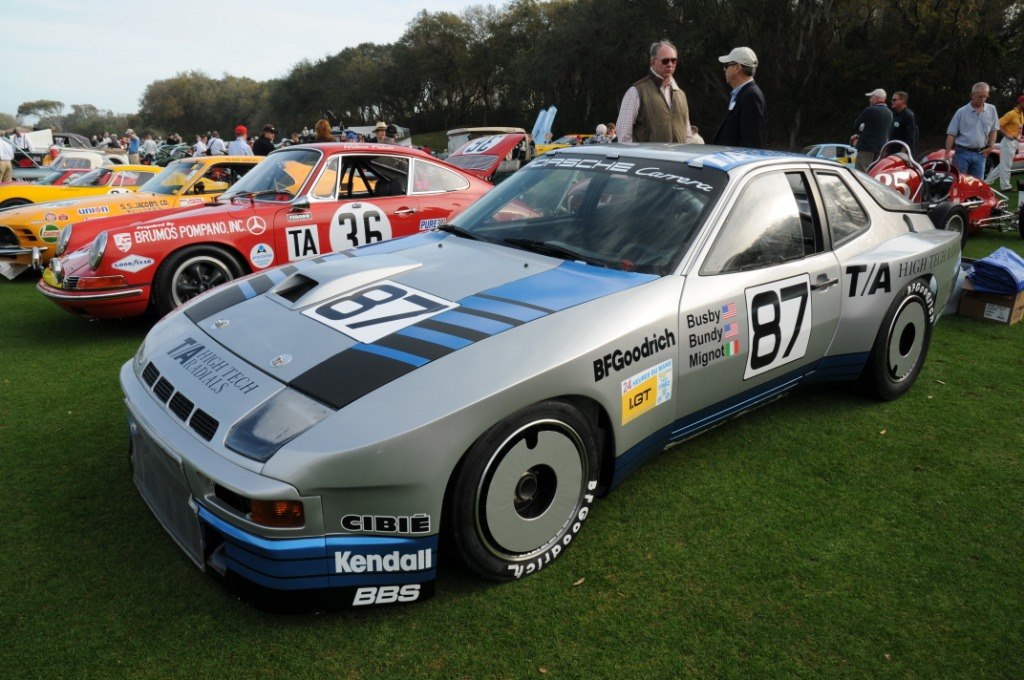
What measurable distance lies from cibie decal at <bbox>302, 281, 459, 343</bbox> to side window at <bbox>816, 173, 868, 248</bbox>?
2136 millimetres

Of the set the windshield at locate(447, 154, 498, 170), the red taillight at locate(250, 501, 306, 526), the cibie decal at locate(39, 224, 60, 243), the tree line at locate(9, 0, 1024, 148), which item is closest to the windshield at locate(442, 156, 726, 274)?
the red taillight at locate(250, 501, 306, 526)

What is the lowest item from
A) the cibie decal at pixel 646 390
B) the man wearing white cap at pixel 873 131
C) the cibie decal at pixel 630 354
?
the cibie decal at pixel 646 390

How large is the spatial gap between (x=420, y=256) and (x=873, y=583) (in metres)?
2.27

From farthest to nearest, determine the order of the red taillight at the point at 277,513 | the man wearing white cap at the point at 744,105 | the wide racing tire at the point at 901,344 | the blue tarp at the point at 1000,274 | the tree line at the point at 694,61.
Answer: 1. the tree line at the point at 694,61
2. the blue tarp at the point at 1000,274
3. the man wearing white cap at the point at 744,105
4. the wide racing tire at the point at 901,344
5. the red taillight at the point at 277,513

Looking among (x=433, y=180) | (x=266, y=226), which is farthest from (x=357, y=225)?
(x=433, y=180)

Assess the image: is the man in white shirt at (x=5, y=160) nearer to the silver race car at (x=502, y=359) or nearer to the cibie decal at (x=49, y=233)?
the cibie decal at (x=49, y=233)

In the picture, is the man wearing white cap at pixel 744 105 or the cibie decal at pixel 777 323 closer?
the cibie decal at pixel 777 323

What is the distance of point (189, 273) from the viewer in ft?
18.1

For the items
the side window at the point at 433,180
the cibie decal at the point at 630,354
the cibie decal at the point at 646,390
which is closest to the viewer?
the cibie decal at the point at 630,354

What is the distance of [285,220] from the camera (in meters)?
5.66

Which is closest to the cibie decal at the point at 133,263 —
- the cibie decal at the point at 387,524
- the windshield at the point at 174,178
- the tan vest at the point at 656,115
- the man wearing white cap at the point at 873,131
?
the windshield at the point at 174,178

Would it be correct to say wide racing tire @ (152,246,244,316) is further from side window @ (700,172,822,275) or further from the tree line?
the tree line

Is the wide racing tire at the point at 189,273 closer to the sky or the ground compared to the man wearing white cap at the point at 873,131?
closer to the ground

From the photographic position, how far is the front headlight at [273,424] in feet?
6.84
